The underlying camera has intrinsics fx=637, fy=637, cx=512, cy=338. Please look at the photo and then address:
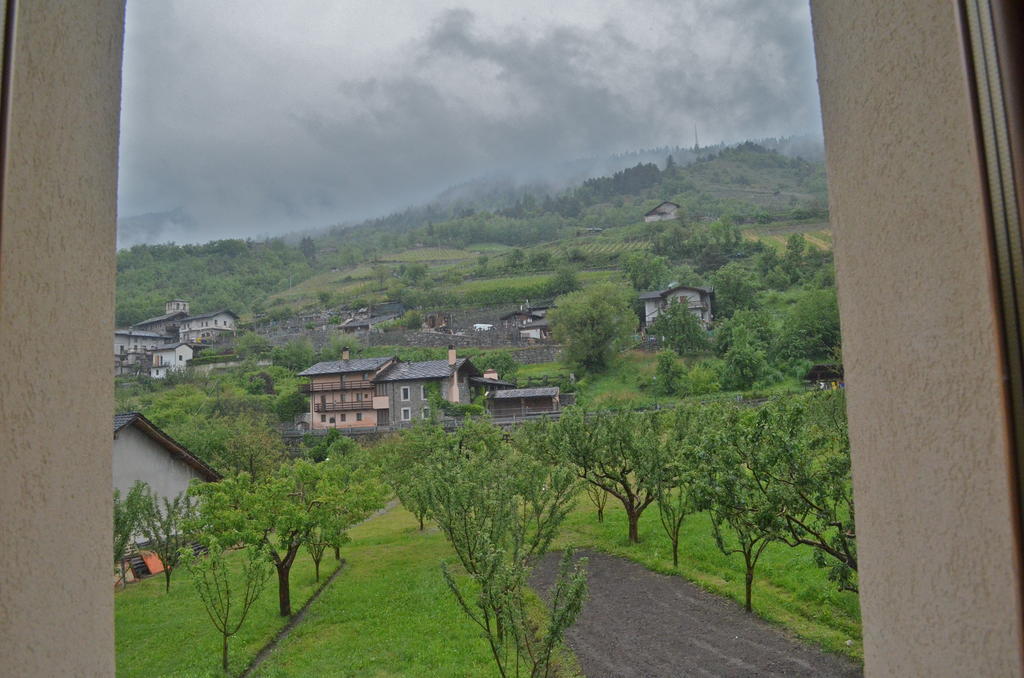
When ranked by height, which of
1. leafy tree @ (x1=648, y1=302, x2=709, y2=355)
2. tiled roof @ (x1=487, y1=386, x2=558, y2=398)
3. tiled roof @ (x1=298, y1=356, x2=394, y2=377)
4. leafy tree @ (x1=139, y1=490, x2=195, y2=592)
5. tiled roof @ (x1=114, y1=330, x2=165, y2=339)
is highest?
tiled roof @ (x1=114, y1=330, x2=165, y2=339)

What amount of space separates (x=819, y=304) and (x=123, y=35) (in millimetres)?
27436

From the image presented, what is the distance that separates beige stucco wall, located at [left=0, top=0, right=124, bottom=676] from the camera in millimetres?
869

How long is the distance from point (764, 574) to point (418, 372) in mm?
18219

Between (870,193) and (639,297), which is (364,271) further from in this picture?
(870,193)

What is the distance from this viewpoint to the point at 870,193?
3.38 ft

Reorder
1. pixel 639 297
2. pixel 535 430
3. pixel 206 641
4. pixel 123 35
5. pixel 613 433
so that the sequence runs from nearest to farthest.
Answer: pixel 123 35 < pixel 206 641 < pixel 613 433 < pixel 535 430 < pixel 639 297

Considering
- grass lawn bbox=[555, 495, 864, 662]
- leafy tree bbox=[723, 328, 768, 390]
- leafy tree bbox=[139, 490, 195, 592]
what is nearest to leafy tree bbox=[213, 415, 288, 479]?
leafy tree bbox=[139, 490, 195, 592]

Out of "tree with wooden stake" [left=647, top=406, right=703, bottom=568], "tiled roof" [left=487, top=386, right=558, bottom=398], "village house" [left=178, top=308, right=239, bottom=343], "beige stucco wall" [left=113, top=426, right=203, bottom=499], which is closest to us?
"tree with wooden stake" [left=647, top=406, right=703, bottom=568]

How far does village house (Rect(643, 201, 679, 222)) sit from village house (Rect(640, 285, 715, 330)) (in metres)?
32.9

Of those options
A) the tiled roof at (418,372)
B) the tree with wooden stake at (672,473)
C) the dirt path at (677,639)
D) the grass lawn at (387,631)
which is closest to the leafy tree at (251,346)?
the tiled roof at (418,372)

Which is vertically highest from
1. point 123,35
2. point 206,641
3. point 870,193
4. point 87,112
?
point 123,35

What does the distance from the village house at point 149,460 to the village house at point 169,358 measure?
18.0 meters

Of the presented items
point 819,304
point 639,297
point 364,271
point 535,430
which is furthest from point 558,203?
point 535,430

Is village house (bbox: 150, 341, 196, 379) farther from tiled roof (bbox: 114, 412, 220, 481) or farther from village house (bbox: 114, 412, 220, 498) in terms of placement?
village house (bbox: 114, 412, 220, 498)
